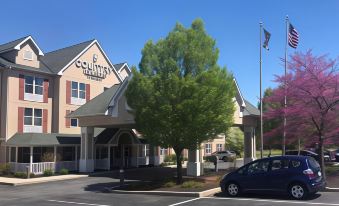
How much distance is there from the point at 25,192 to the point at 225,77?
11695 mm

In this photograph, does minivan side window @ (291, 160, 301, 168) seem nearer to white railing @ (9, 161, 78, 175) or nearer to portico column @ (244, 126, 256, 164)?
portico column @ (244, 126, 256, 164)

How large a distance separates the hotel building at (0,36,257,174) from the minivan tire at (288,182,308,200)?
14.0 metres

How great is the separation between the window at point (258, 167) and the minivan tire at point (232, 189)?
31.5 inches

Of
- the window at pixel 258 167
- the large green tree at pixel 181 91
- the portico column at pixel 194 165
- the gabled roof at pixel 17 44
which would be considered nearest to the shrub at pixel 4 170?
the gabled roof at pixel 17 44

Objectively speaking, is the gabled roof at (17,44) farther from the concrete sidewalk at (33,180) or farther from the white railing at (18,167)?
the concrete sidewalk at (33,180)

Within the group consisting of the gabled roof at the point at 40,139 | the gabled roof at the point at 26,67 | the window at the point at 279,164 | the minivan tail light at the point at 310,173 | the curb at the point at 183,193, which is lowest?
the curb at the point at 183,193

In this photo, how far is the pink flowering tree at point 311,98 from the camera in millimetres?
22375

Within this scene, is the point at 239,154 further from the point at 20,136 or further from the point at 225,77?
the point at 225,77

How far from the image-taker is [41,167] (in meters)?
33.2

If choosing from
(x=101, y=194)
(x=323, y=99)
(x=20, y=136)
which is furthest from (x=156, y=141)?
(x=20, y=136)

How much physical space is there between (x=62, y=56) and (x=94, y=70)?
315 centimetres

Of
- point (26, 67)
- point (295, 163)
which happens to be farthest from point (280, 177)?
point (26, 67)

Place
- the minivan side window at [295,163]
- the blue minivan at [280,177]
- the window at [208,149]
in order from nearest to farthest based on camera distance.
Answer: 1. the blue minivan at [280,177]
2. the minivan side window at [295,163]
3. the window at [208,149]

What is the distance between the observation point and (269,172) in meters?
17.5
